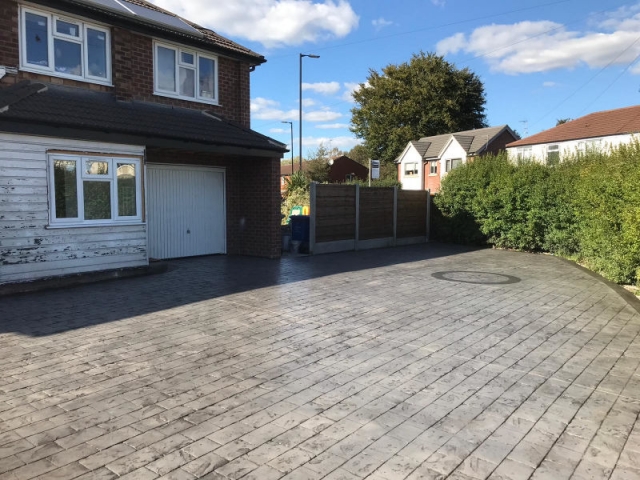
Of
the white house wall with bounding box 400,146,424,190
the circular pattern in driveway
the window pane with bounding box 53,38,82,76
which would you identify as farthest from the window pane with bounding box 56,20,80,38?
the white house wall with bounding box 400,146,424,190

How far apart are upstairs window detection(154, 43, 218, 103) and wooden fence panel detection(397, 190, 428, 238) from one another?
7862mm

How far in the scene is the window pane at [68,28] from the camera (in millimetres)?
10148

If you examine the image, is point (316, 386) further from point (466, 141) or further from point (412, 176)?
point (412, 176)

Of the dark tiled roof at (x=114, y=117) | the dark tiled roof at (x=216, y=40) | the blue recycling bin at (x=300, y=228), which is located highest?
the dark tiled roof at (x=216, y=40)

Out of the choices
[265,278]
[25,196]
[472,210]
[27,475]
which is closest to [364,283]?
[265,278]

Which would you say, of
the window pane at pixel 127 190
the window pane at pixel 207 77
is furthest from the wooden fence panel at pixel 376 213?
the window pane at pixel 127 190

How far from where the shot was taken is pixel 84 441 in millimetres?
3379

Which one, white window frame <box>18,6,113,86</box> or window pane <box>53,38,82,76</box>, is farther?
window pane <box>53,38,82,76</box>

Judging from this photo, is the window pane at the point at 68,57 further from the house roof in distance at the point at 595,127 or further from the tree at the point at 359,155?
the tree at the point at 359,155

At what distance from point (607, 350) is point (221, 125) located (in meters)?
9.95

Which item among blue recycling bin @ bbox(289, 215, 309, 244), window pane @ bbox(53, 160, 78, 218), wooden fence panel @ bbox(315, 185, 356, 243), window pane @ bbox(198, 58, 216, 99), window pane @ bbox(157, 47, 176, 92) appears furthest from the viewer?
blue recycling bin @ bbox(289, 215, 309, 244)

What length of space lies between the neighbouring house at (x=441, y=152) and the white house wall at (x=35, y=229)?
3389 centimetres

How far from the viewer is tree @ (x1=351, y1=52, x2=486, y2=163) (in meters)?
50.3

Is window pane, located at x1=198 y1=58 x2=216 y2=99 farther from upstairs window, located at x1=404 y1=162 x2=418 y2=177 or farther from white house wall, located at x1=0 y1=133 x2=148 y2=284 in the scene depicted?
upstairs window, located at x1=404 y1=162 x2=418 y2=177
